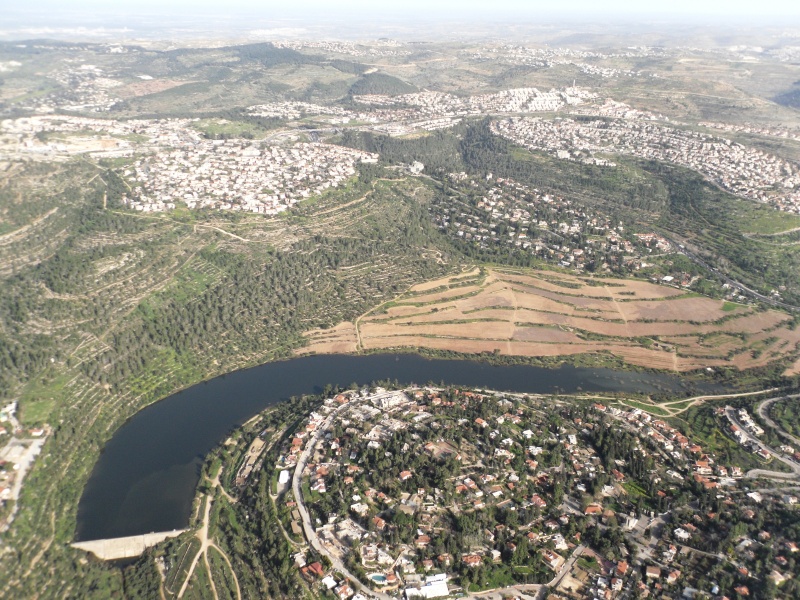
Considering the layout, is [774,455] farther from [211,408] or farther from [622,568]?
[211,408]

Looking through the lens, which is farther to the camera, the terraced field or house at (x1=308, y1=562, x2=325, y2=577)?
the terraced field

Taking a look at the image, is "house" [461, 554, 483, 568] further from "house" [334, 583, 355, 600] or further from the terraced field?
the terraced field

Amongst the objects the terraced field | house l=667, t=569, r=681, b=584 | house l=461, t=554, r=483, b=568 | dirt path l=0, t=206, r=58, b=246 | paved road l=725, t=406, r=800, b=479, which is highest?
dirt path l=0, t=206, r=58, b=246

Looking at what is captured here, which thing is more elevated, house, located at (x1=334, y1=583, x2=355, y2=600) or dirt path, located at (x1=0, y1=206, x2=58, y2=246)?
dirt path, located at (x1=0, y1=206, x2=58, y2=246)

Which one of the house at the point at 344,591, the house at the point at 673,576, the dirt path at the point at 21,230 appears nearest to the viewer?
the house at the point at 344,591

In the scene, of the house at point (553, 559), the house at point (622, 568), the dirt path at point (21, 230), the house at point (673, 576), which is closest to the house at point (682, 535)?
the house at point (673, 576)

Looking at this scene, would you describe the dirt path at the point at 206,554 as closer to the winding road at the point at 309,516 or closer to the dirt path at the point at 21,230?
the winding road at the point at 309,516

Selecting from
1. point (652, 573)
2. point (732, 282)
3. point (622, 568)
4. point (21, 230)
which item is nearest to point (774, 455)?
point (652, 573)

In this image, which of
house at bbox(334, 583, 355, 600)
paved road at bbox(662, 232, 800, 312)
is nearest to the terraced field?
paved road at bbox(662, 232, 800, 312)

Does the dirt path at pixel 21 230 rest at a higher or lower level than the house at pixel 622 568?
higher

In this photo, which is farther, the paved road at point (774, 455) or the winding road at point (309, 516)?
the paved road at point (774, 455)
